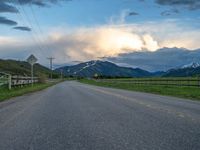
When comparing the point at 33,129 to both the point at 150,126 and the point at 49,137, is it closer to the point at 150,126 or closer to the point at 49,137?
the point at 49,137

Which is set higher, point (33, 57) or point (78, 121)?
point (33, 57)

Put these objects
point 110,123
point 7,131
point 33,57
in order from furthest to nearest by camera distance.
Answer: point 33,57, point 110,123, point 7,131

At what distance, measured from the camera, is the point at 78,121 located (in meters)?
12.8

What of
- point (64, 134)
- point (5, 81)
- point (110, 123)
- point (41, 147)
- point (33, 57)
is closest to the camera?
point (41, 147)

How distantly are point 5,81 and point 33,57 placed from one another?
12748 mm

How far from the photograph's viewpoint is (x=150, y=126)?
1118 centimetres

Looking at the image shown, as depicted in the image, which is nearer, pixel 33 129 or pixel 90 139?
pixel 90 139

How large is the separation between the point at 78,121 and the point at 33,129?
6.46ft

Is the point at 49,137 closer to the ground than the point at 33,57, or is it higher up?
closer to the ground

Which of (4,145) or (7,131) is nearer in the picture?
(4,145)

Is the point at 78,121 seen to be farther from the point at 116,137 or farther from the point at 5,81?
the point at 5,81

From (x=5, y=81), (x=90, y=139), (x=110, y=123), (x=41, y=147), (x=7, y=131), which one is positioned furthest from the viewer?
(x=5, y=81)

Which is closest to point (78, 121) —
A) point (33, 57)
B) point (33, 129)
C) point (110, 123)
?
point (110, 123)

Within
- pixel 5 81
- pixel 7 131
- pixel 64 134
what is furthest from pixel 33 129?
pixel 5 81
